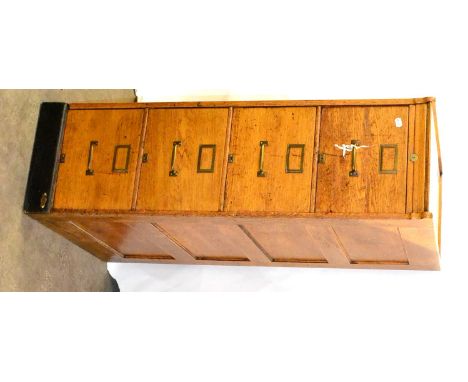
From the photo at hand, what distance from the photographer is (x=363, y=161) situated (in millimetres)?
4590

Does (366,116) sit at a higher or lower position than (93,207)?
higher

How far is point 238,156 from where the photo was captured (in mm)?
4793

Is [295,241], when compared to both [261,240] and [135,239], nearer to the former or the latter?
[261,240]

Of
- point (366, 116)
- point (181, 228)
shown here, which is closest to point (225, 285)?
point (181, 228)

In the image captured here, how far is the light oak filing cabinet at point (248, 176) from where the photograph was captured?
180 inches

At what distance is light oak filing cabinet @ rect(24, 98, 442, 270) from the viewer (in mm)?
4562

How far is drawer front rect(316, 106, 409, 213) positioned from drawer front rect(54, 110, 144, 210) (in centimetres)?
110

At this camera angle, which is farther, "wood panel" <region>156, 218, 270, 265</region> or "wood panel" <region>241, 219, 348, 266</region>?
"wood panel" <region>156, 218, 270, 265</region>

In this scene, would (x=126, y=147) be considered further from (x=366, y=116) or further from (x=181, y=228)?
(x=366, y=116)

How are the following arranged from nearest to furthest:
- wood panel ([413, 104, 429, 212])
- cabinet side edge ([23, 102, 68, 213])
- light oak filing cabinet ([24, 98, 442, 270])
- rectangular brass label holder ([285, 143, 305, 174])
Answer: wood panel ([413, 104, 429, 212]) < light oak filing cabinet ([24, 98, 442, 270]) < rectangular brass label holder ([285, 143, 305, 174]) < cabinet side edge ([23, 102, 68, 213])

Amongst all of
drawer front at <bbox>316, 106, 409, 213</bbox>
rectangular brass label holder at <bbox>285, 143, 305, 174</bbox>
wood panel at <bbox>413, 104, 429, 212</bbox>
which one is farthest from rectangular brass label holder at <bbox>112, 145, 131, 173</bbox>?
wood panel at <bbox>413, 104, 429, 212</bbox>

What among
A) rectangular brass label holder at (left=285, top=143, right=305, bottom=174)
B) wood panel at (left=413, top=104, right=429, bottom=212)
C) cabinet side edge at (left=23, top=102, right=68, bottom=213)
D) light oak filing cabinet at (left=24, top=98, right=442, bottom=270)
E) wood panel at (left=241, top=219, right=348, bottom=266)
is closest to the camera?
wood panel at (left=413, top=104, right=429, bottom=212)

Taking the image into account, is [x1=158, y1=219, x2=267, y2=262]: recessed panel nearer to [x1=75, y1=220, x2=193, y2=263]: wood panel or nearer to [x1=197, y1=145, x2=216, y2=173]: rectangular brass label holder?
[x1=75, y1=220, x2=193, y2=263]: wood panel

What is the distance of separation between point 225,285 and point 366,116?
174cm
